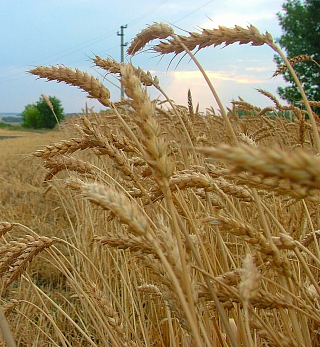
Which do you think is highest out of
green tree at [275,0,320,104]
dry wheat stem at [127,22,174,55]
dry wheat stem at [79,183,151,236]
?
green tree at [275,0,320,104]

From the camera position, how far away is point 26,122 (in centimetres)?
5688

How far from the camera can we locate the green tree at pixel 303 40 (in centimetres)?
2051

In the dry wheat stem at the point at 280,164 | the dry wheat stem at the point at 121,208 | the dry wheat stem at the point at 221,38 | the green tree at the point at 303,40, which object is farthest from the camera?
the green tree at the point at 303,40

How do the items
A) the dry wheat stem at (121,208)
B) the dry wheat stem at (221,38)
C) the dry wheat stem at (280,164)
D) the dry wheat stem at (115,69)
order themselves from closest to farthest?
1. the dry wheat stem at (280,164)
2. the dry wheat stem at (121,208)
3. the dry wheat stem at (221,38)
4. the dry wheat stem at (115,69)

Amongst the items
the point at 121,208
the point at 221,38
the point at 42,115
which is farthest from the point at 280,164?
the point at 42,115

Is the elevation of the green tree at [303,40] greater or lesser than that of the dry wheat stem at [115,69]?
greater

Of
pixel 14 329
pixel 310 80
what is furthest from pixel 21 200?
pixel 310 80

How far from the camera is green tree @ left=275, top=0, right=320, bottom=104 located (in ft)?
67.3

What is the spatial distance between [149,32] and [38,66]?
0.40m

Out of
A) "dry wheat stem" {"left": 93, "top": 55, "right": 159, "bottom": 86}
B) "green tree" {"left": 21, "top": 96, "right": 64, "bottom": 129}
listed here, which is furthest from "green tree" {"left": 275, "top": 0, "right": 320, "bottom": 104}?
"green tree" {"left": 21, "top": 96, "right": 64, "bottom": 129}

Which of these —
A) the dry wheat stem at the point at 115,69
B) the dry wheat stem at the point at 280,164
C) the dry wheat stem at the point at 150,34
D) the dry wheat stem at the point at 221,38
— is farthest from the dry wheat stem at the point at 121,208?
the dry wheat stem at the point at 115,69

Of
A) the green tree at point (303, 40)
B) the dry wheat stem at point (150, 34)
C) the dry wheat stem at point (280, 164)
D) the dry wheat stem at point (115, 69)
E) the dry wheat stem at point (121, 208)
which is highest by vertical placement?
the green tree at point (303, 40)

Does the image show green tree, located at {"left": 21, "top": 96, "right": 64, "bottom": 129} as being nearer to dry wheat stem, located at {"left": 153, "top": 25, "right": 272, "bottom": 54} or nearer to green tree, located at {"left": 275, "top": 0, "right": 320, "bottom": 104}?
green tree, located at {"left": 275, "top": 0, "right": 320, "bottom": 104}

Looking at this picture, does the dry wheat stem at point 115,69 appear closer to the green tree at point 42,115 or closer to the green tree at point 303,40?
the green tree at point 303,40
